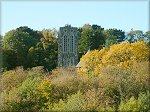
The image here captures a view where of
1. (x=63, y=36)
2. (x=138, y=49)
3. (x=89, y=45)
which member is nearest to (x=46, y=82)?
(x=138, y=49)

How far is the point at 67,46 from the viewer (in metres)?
55.8

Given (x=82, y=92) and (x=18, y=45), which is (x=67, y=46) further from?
(x=82, y=92)

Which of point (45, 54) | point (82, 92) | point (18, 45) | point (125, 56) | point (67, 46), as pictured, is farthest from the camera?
point (67, 46)

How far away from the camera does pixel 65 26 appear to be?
5728 centimetres

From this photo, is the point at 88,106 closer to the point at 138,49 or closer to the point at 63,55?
the point at 138,49

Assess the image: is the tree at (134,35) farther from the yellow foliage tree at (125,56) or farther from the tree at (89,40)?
the yellow foliage tree at (125,56)

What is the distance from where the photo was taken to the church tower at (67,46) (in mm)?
53531

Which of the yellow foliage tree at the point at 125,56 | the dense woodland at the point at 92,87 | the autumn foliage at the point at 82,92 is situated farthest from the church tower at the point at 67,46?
the autumn foliage at the point at 82,92

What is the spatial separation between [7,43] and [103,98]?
3019 cm

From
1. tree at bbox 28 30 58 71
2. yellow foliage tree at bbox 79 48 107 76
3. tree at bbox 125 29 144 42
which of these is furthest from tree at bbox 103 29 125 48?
yellow foliage tree at bbox 79 48 107 76

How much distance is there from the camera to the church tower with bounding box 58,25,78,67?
53.5 m

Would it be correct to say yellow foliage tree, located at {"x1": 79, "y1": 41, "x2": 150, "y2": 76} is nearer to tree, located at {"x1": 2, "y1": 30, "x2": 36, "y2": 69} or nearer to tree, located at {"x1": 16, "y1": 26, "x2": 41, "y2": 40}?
tree, located at {"x1": 2, "y1": 30, "x2": 36, "y2": 69}

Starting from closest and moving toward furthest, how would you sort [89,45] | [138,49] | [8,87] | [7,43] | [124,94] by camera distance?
[124,94] < [8,87] < [138,49] < [7,43] < [89,45]

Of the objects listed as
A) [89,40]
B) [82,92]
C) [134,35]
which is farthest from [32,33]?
[82,92]
